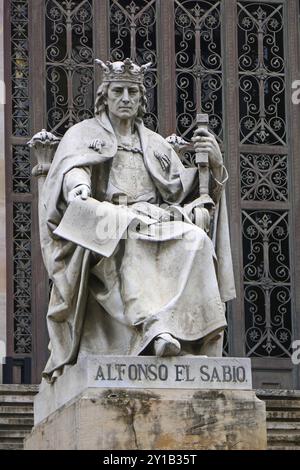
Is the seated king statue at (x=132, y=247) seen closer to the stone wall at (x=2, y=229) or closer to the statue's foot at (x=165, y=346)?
the statue's foot at (x=165, y=346)

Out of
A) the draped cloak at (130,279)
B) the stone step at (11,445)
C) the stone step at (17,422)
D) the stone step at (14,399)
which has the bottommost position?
the stone step at (11,445)

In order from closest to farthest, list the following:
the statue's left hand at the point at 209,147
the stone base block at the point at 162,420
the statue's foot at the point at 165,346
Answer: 1. the stone base block at the point at 162,420
2. the statue's foot at the point at 165,346
3. the statue's left hand at the point at 209,147

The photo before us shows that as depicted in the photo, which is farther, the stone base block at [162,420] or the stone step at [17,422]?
the stone step at [17,422]

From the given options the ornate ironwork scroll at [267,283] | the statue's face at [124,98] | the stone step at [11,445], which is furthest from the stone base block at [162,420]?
the ornate ironwork scroll at [267,283]

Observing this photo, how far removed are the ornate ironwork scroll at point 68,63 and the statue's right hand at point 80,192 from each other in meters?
5.31

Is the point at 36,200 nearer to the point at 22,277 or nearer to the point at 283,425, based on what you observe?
the point at 22,277

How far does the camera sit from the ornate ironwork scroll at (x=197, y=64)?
20.2m

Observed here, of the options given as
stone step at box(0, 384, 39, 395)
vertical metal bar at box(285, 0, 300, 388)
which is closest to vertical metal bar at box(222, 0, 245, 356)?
vertical metal bar at box(285, 0, 300, 388)

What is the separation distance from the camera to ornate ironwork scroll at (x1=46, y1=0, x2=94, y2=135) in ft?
65.3

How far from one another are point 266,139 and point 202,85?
79 centimetres

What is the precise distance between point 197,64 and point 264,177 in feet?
4.10

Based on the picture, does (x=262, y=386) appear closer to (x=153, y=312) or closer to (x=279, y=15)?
(x=279, y=15)

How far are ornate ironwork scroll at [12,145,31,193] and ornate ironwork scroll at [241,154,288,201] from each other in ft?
6.67

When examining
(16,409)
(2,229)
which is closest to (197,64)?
(2,229)
